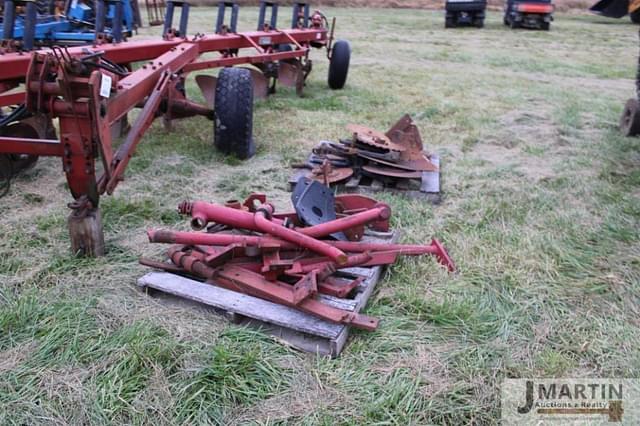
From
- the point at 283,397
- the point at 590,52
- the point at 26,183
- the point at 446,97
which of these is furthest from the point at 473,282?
the point at 590,52

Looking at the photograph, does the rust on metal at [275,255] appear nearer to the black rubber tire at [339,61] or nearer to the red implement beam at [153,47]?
the red implement beam at [153,47]

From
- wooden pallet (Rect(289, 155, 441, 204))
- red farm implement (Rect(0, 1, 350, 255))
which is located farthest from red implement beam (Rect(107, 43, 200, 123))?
wooden pallet (Rect(289, 155, 441, 204))

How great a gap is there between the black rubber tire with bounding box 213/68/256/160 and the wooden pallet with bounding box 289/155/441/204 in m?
0.59

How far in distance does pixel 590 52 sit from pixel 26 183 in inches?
513

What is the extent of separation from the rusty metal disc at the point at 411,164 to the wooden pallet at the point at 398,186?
0.10 m

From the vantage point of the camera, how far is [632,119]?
550 cm

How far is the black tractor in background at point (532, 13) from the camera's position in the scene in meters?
17.2

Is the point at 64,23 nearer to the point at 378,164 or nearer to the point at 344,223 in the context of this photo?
the point at 378,164

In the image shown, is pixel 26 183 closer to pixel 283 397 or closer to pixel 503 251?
pixel 283 397

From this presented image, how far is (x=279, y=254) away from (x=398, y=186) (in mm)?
1626

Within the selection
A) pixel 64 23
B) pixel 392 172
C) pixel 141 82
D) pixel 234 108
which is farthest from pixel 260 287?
pixel 64 23

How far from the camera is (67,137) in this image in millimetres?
2434

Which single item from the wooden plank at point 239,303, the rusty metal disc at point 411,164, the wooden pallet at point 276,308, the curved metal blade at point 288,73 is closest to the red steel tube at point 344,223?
the wooden pallet at point 276,308

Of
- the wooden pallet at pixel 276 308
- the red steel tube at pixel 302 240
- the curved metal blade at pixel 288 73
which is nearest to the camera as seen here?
the wooden pallet at pixel 276 308
